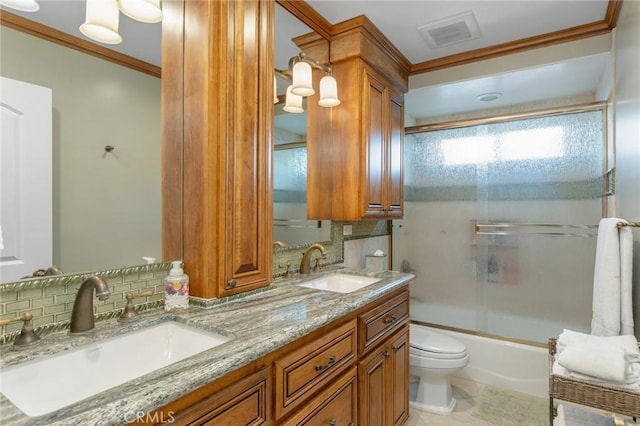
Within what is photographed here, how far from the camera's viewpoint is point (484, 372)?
8.59 feet

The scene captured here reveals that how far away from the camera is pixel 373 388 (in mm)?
1553

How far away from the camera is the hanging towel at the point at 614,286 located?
4.73 feet

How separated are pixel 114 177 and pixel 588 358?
69.5 inches

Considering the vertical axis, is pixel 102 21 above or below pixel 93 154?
above

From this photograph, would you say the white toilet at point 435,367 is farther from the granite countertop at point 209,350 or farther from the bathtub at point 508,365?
the granite countertop at point 209,350

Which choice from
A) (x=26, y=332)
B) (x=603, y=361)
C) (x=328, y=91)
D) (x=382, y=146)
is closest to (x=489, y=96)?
(x=382, y=146)

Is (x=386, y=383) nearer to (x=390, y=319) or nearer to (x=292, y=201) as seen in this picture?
(x=390, y=319)

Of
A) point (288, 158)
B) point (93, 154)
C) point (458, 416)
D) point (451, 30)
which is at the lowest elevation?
point (458, 416)

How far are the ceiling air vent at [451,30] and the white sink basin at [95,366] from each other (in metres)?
2.23

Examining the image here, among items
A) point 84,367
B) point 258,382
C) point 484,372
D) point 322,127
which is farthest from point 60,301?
point 484,372

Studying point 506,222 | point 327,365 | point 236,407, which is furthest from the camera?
point 506,222

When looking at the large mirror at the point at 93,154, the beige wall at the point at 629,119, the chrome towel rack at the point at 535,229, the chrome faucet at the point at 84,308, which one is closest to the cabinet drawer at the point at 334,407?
the chrome faucet at the point at 84,308

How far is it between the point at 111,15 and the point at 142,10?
0.43 ft

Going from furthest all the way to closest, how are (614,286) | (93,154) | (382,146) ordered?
1. (382,146)
2. (614,286)
3. (93,154)
